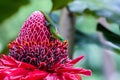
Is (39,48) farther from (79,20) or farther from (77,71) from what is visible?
(79,20)

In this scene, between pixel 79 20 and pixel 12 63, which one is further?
pixel 79 20

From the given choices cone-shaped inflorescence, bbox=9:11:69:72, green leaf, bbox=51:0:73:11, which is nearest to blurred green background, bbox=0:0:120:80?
green leaf, bbox=51:0:73:11

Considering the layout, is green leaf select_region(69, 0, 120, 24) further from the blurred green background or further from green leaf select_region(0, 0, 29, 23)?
green leaf select_region(0, 0, 29, 23)

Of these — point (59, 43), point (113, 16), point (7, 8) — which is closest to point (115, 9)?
point (113, 16)

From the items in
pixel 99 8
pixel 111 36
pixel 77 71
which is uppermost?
pixel 99 8

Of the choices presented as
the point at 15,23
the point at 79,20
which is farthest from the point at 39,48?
the point at 15,23

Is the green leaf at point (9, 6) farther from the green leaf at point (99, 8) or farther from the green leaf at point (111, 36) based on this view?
the green leaf at point (111, 36)
